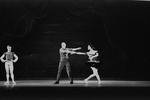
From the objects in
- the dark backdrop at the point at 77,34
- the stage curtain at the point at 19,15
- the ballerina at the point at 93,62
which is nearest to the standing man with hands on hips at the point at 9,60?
the dark backdrop at the point at 77,34

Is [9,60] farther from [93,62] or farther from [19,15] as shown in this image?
[93,62]

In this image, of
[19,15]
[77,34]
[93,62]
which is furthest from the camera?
[77,34]

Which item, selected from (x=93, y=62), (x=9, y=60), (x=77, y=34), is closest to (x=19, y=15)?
(x=9, y=60)

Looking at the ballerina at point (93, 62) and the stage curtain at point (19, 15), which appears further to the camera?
the stage curtain at point (19, 15)

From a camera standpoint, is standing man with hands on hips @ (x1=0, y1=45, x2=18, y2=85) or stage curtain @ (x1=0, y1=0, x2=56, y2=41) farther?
stage curtain @ (x1=0, y1=0, x2=56, y2=41)

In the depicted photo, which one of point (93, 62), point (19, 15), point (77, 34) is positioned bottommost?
point (93, 62)

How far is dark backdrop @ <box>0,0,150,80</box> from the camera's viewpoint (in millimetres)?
8898

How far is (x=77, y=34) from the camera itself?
9.03 meters

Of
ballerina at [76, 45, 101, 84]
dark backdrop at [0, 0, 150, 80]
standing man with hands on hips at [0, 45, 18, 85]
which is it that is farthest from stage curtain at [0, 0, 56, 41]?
ballerina at [76, 45, 101, 84]

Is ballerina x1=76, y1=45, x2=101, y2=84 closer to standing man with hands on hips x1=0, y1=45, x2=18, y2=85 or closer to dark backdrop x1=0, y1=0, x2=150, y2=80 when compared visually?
dark backdrop x1=0, y1=0, x2=150, y2=80

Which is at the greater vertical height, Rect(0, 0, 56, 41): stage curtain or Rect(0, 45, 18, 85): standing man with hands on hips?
Rect(0, 0, 56, 41): stage curtain

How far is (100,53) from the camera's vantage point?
905 centimetres

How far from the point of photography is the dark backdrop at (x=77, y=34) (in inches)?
350

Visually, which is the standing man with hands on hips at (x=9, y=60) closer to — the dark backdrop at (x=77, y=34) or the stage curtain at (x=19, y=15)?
the dark backdrop at (x=77, y=34)
